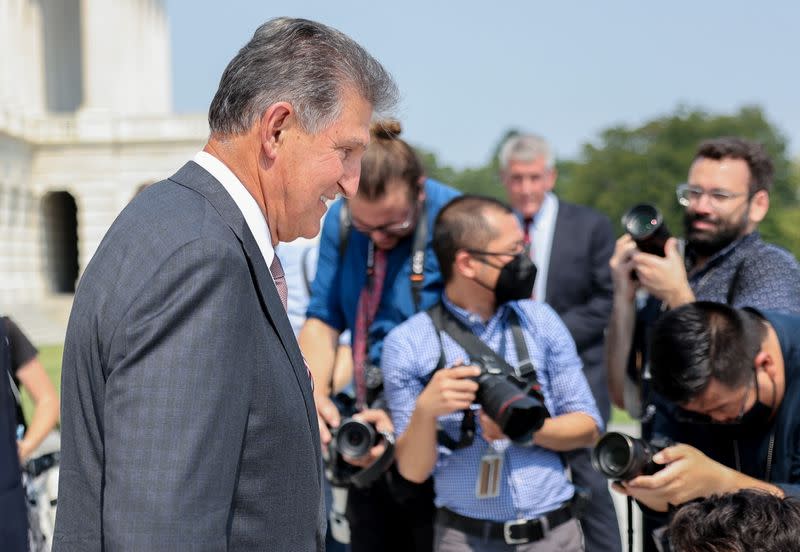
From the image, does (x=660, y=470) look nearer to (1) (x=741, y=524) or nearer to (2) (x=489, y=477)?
(2) (x=489, y=477)

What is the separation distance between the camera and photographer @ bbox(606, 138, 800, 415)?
3732mm

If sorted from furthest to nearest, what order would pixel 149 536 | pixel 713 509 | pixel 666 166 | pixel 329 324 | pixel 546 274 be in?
pixel 666 166, pixel 546 274, pixel 329 324, pixel 713 509, pixel 149 536

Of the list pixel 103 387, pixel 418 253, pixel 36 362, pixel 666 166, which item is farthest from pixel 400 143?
pixel 666 166

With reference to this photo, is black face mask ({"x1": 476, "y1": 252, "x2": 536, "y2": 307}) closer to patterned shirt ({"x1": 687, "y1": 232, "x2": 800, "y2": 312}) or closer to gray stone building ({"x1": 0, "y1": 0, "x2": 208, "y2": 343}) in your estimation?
patterned shirt ({"x1": 687, "y1": 232, "x2": 800, "y2": 312})

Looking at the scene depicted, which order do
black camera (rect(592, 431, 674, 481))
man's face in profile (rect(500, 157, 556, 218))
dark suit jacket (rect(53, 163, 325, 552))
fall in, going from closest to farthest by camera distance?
dark suit jacket (rect(53, 163, 325, 552))
black camera (rect(592, 431, 674, 481))
man's face in profile (rect(500, 157, 556, 218))

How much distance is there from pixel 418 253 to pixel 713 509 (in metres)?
2.00

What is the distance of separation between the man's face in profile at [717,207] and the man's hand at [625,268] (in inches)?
10.0

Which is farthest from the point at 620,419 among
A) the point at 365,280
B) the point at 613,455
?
the point at 613,455

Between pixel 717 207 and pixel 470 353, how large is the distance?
1.25 m

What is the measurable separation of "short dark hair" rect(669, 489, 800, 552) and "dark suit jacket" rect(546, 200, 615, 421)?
3115 millimetres

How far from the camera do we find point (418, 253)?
396 centimetres

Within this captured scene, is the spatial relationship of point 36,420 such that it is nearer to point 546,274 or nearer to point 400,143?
point 400,143

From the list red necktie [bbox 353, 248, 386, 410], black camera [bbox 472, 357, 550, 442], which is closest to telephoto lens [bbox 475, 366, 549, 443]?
black camera [bbox 472, 357, 550, 442]

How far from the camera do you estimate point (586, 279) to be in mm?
5379
